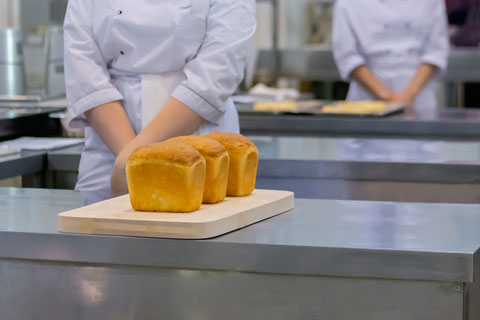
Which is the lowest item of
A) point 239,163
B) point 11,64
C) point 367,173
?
point 367,173

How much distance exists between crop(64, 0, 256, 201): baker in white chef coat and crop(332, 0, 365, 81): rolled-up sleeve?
5.42ft

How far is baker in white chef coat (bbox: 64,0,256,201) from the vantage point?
1.56 metres

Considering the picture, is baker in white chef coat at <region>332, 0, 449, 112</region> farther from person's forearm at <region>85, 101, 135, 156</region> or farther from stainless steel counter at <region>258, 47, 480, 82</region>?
person's forearm at <region>85, 101, 135, 156</region>

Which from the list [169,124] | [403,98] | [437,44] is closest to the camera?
[169,124]

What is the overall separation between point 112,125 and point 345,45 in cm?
190

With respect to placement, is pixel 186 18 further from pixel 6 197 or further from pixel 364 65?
pixel 364 65

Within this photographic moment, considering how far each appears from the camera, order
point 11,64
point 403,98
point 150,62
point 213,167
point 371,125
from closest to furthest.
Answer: point 213,167 < point 150,62 < point 371,125 < point 11,64 < point 403,98

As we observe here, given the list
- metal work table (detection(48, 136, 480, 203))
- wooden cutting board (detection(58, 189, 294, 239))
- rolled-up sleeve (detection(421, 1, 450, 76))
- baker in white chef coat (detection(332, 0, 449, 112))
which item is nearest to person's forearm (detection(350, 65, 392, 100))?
baker in white chef coat (detection(332, 0, 449, 112))

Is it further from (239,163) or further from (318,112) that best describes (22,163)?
(318,112)

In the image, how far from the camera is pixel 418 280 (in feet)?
2.87

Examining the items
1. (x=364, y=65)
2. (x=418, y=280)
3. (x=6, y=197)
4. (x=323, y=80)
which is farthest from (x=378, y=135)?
(x=323, y=80)

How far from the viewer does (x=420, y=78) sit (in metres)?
3.22

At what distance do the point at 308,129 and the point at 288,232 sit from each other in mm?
1545

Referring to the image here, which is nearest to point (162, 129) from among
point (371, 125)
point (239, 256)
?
point (239, 256)
